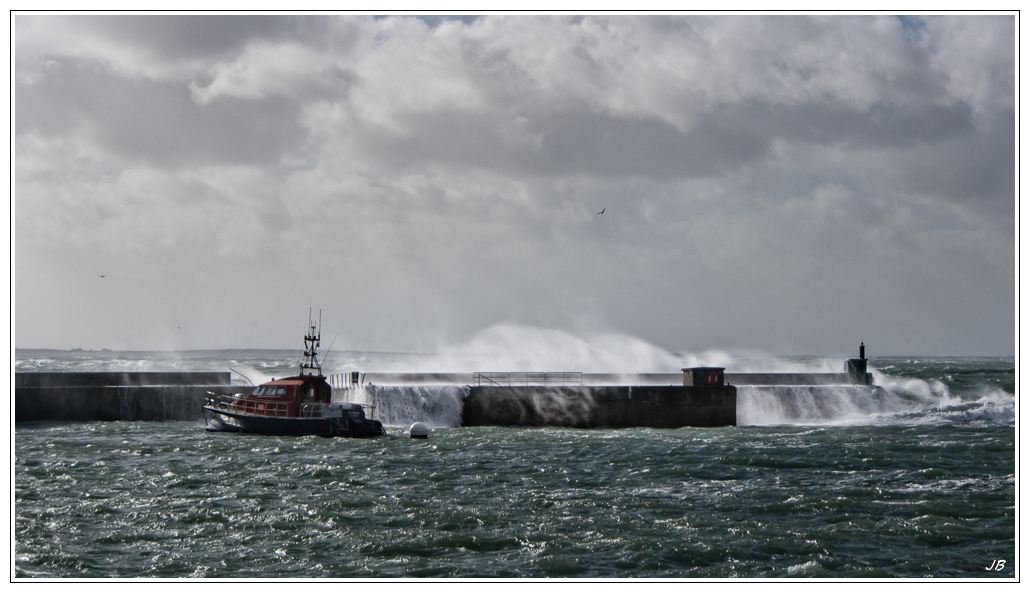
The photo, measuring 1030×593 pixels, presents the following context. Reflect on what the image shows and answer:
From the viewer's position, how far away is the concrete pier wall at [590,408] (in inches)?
1401

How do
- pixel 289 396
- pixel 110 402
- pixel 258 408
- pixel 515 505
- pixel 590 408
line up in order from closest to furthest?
pixel 515 505 < pixel 258 408 < pixel 289 396 < pixel 110 402 < pixel 590 408

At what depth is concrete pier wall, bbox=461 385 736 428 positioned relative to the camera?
117 feet

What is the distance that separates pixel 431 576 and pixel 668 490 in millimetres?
8762

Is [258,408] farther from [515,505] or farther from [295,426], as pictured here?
[515,505]

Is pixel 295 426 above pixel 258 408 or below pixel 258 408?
below

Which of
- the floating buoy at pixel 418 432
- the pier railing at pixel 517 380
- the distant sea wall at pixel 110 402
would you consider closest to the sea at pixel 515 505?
the floating buoy at pixel 418 432

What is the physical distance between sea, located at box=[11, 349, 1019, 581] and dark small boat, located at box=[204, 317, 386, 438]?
77cm

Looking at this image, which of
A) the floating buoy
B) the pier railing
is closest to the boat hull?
the floating buoy

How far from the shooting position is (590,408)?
35.8 metres

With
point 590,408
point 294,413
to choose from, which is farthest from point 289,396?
point 590,408

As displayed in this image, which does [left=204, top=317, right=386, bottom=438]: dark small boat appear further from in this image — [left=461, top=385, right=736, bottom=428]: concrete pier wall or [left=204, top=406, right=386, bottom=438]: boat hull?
[left=461, top=385, right=736, bottom=428]: concrete pier wall

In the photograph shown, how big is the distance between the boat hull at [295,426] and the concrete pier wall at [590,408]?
6019mm

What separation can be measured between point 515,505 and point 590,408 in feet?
57.9

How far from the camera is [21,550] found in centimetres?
1449
